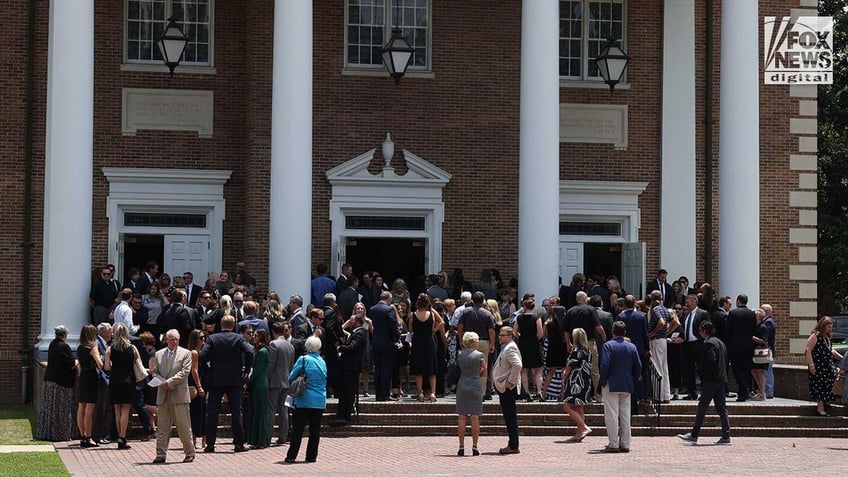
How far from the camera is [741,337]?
22094mm

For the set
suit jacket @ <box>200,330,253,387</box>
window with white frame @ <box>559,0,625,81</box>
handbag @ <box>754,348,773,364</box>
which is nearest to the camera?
suit jacket @ <box>200,330,253,387</box>

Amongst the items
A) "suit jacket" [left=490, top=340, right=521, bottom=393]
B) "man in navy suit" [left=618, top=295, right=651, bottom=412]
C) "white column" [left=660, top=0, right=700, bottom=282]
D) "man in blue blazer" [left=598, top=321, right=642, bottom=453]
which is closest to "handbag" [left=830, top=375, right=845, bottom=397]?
"man in navy suit" [left=618, top=295, right=651, bottom=412]

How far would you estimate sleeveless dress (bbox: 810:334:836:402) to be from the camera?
2152cm

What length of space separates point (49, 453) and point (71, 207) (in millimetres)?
6280

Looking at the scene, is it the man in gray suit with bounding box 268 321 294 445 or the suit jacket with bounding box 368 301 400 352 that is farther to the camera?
the suit jacket with bounding box 368 301 400 352

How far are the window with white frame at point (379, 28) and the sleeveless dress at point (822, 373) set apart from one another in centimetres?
988

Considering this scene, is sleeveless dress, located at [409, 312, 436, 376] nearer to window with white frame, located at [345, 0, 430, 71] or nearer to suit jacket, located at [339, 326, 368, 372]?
suit jacket, located at [339, 326, 368, 372]

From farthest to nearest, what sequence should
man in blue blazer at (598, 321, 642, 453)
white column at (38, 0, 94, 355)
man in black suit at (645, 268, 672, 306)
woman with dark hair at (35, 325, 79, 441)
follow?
1. man in black suit at (645, 268, 672, 306)
2. white column at (38, 0, 94, 355)
3. woman with dark hair at (35, 325, 79, 441)
4. man in blue blazer at (598, 321, 642, 453)

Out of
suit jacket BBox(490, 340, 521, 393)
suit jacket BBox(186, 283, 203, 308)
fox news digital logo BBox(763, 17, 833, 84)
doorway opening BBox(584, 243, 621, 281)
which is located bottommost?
suit jacket BBox(490, 340, 521, 393)

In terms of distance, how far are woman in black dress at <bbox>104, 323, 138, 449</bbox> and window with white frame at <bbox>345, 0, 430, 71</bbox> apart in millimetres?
10365

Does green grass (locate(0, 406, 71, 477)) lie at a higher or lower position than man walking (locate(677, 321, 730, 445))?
lower

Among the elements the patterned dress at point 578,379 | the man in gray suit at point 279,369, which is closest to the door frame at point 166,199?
the man in gray suit at point 279,369

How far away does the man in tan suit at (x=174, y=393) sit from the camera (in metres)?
17.0

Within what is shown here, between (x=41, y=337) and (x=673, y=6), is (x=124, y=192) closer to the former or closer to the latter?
(x=41, y=337)
